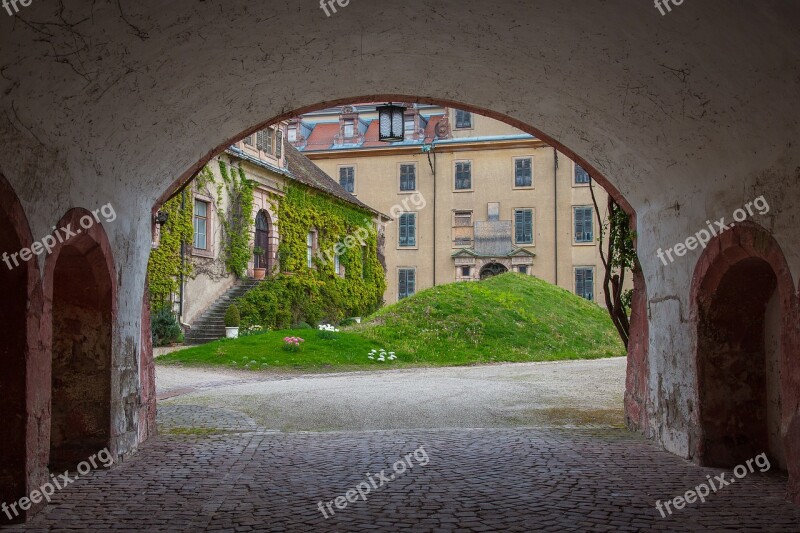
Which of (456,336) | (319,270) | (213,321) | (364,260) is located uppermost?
(364,260)

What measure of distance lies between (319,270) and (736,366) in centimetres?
2483

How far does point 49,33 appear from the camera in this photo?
4617mm

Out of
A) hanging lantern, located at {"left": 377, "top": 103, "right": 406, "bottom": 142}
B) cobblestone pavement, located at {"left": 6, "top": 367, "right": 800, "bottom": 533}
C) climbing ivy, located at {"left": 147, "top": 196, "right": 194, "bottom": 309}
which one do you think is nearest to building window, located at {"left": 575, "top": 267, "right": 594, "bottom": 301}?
climbing ivy, located at {"left": 147, "top": 196, "right": 194, "bottom": 309}

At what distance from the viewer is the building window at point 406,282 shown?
42.7 m

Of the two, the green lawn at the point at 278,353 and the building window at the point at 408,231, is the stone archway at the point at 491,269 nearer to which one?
the building window at the point at 408,231

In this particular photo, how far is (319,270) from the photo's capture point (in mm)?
30766

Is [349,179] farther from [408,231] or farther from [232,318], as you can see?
[232,318]

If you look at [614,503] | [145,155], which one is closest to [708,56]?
[614,503]

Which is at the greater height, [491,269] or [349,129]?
[349,129]

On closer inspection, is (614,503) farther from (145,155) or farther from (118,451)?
(145,155)

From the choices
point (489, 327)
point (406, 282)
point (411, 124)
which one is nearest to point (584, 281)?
point (406, 282)

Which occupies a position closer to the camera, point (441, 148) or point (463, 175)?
point (441, 148)

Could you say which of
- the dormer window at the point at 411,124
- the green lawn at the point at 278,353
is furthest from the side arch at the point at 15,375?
the dormer window at the point at 411,124

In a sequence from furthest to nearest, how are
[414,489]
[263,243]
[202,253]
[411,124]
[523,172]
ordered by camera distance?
[411,124], [523,172], [263,243], [202,253], [414,489]
